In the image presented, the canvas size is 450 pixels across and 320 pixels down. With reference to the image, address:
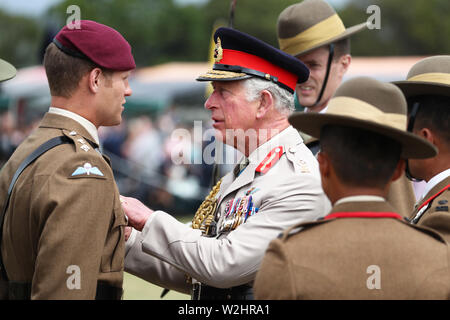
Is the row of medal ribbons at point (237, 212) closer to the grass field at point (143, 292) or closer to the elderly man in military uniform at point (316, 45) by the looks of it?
the elderly man in military uniform at point (316, 45)

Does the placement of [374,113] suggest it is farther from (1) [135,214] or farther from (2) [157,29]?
(2) [157,29]

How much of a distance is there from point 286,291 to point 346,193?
1.47 feet

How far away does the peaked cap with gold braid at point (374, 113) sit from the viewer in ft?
8.11

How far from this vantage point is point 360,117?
2477 millimetres

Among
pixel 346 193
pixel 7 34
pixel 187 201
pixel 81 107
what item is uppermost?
pixel 7 34

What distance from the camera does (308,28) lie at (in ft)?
17.2

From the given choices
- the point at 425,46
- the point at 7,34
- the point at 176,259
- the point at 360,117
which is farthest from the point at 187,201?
the point at 7,34

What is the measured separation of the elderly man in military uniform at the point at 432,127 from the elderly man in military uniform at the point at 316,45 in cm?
180

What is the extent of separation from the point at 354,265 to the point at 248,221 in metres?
0.90

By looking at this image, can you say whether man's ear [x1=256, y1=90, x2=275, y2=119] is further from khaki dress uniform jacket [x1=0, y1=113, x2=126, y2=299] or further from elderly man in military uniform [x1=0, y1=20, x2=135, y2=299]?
khaki dress uniform jacket [x1=0, y1=113, x2=126, y2=299]

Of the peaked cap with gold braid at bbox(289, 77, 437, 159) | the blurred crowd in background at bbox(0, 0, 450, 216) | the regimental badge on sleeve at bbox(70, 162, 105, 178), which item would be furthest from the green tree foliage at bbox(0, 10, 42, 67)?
the peaked cap with gold braid at bbox(289, 77, 437, 159)

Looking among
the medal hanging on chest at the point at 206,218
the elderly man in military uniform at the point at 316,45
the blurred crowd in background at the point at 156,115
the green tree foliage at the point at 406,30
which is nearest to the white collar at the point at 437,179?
the medal hanging on chest at the point at 206,218

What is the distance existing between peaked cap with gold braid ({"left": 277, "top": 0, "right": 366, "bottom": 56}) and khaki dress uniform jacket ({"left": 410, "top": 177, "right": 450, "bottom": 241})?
223 cm
